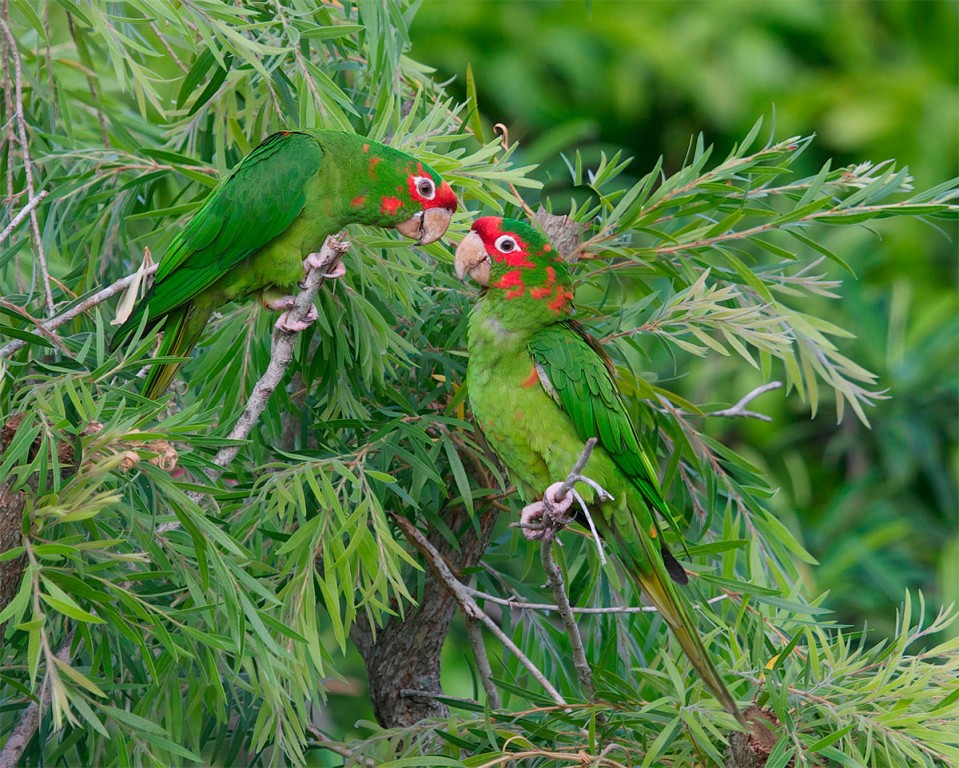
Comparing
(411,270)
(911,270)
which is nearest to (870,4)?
(911,270)

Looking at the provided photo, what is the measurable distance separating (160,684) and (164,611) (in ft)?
0.60

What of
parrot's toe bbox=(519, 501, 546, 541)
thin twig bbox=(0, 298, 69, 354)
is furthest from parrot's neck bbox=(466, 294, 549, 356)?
thin twig bbox=(0, 298, 69, 354)

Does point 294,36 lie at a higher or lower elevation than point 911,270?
higher

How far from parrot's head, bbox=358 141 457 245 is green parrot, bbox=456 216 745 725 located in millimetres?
52

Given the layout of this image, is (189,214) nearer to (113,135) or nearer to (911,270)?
(113,135)

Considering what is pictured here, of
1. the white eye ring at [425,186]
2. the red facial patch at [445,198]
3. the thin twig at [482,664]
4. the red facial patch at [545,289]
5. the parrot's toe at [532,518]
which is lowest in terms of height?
the thin twig at [482,664]

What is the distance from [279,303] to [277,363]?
23 cm

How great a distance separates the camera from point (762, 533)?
1.53m

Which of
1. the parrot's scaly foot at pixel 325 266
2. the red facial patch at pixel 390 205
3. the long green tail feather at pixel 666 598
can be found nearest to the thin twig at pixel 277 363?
the parrot's scaly foot at pixel 325 266

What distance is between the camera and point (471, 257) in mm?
1423

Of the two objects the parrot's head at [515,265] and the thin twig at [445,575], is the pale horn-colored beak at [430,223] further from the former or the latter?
the thin twig at [445,575]

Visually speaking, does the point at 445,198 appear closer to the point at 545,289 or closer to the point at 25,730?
the point at 545,289

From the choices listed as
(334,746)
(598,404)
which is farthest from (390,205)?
(334,746)

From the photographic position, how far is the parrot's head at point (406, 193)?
140cm
